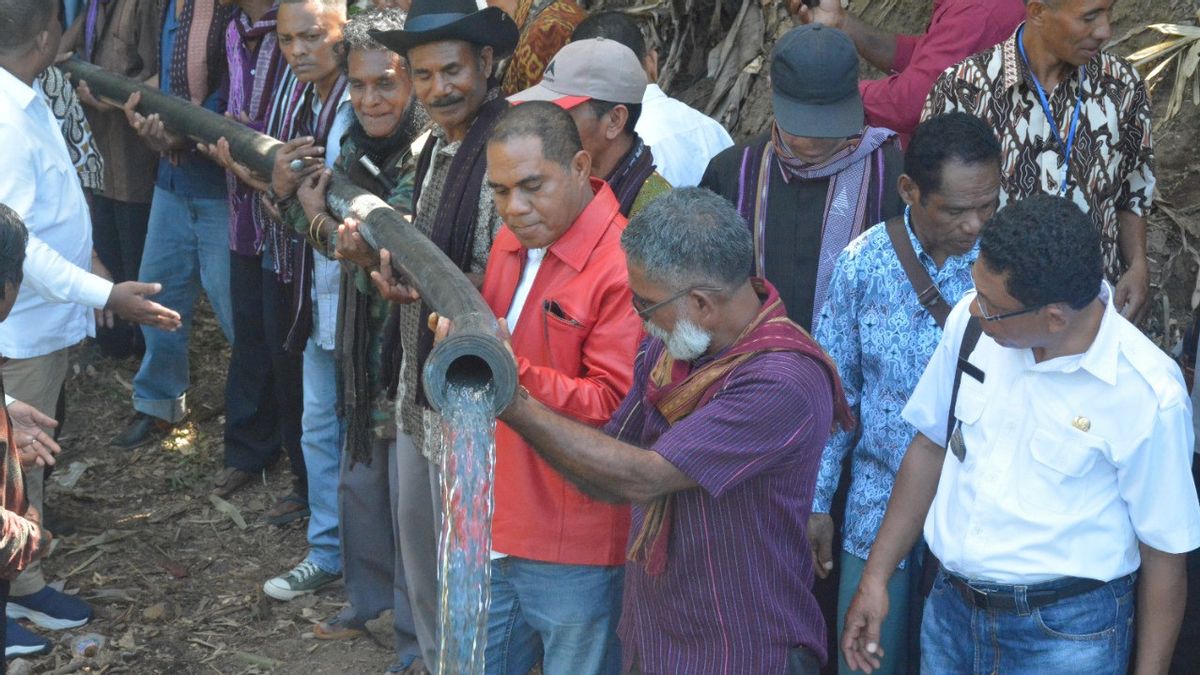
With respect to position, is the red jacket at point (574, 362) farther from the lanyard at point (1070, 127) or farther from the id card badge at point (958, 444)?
the lanyard at point (1070, 127)

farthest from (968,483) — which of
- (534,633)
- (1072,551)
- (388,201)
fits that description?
(388,201)

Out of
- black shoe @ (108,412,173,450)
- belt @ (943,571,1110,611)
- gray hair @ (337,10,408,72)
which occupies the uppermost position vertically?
gray hair @ (337,10,408,72)

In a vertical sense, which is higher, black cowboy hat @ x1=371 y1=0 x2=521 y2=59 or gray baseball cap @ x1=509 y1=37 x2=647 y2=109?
black cowboy hat @ x1=371 y1=0 x2=521 y2=59

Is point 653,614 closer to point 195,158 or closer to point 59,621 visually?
point 59,621

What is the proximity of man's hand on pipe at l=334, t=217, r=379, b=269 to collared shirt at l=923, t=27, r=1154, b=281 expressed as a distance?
6.22ft

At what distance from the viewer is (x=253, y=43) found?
6207mm

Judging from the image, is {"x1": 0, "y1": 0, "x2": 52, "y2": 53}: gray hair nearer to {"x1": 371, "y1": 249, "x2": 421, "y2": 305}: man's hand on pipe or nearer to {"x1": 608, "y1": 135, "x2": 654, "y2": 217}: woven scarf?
{"x1": 371, "y1": 249, "x2": 421, "y2": 305}: man's hand on pipe

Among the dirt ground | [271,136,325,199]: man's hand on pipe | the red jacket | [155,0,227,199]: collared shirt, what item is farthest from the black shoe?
the red jacket

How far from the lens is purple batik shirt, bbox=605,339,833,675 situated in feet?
9.72

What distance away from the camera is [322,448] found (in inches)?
219

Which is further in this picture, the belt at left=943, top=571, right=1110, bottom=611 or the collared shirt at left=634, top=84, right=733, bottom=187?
the collared shirt at left=634, top=84, right=733, bottom=187

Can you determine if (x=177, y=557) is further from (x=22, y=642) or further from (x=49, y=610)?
(x=22, y=642)

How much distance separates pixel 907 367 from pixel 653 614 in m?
1.06

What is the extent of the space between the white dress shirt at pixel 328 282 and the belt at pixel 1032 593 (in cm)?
281
